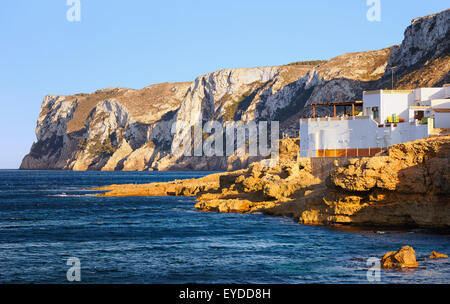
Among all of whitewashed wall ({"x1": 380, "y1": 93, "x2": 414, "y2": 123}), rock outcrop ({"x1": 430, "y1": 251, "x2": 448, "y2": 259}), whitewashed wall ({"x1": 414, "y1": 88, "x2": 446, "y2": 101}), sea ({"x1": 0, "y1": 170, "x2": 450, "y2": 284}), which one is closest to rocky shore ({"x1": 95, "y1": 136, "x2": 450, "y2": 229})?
sea ({"x1": 0, "y1": 170, "x2": 450, "y2": 284})

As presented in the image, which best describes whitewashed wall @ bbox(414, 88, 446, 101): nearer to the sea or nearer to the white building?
the white building

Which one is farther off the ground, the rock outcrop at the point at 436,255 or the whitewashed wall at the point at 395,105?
the whitewashed wall at the point at 395,105

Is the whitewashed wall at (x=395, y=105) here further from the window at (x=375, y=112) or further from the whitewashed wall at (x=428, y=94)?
the whitewashed wall at (x=428, y=94)

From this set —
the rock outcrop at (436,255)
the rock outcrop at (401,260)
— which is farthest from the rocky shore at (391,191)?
the rock outcrop at (401,260)

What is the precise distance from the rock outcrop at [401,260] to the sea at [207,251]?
18.4 inches

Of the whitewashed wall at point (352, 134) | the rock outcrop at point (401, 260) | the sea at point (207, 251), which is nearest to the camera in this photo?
the sea at point (207, 251)

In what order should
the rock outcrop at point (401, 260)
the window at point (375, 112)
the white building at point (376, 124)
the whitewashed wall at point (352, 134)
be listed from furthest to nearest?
the window at point (375, 112), the white building at point (376, 124), the whitewashed wall at point (352, 134), the rock outcrop at point (401, 260)

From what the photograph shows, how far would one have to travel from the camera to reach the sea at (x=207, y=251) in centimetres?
2295

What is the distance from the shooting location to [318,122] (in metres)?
60.2

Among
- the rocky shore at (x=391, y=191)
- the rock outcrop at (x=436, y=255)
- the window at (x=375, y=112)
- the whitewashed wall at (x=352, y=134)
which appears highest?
the window at (x=375, y=112)

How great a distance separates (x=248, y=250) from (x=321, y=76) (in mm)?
153283

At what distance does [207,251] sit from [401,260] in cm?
1068
